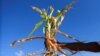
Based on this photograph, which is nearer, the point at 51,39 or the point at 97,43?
the point at 97,43

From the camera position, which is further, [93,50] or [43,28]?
[43,28]

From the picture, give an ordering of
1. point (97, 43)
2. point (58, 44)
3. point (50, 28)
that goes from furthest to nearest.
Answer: point (50, 28) < point (58, 44) < point (97, 43)

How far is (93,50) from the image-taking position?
0.38 m

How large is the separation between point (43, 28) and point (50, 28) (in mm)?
28

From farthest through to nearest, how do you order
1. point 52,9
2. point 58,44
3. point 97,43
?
point 52,9 < point 58,44 < point 97,43

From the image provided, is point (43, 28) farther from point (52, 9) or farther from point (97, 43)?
point (97, 43)

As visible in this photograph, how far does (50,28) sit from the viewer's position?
58 centimetres

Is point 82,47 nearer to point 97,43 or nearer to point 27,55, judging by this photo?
point 97,43

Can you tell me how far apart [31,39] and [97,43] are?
225mm

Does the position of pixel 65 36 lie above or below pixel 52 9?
below

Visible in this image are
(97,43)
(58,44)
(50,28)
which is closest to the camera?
(97,43)

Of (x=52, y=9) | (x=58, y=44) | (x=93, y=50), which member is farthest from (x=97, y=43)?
(x=52, y=9)

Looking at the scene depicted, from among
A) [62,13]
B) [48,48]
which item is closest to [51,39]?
[48,48]

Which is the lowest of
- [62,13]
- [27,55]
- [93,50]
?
[93,50]
